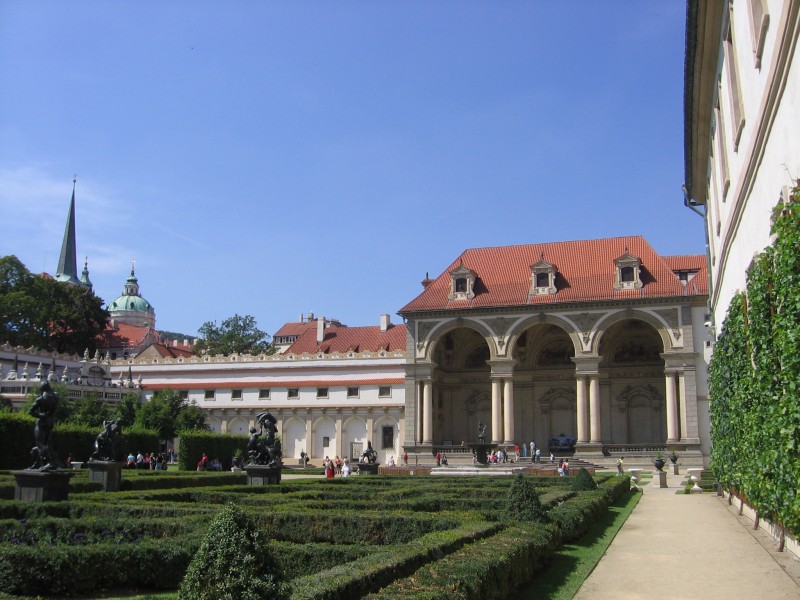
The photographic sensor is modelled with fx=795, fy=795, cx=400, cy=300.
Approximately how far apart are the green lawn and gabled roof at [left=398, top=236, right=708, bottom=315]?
118ft

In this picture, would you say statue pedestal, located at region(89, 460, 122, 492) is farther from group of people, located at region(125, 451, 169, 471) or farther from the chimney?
the chimney

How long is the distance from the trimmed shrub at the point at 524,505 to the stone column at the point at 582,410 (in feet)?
126

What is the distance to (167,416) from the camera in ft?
180

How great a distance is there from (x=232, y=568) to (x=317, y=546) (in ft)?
15.9

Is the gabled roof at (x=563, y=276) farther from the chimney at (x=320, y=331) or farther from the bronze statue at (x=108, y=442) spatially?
the bronze statue at (x=108, y=442)

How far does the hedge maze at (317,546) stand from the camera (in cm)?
829

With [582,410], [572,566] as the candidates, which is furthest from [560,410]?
[572,566]

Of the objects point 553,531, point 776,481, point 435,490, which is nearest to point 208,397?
point 435,490

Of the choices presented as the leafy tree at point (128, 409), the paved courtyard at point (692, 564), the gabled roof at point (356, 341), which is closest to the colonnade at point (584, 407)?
the gabled roof at point (356, 341)

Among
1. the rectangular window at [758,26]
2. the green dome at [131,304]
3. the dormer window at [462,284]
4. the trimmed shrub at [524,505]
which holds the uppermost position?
the green dome at [131,304]

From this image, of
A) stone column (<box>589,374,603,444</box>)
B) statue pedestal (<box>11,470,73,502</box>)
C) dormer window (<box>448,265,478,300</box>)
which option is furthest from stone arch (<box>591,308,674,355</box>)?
statue pedestal (<box>11,470,73,502</box>)

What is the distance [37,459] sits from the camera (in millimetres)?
18547

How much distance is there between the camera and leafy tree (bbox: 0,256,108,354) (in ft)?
231

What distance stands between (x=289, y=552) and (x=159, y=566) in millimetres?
1797
